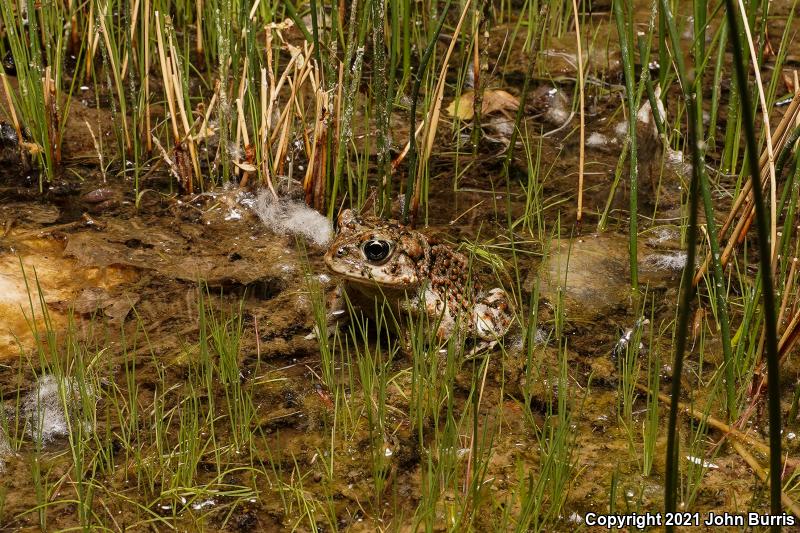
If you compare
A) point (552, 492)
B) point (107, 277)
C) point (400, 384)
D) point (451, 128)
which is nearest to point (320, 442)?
point (400, 384)

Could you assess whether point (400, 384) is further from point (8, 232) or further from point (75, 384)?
point (8, 232)

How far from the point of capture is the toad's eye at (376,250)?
12.0 feet

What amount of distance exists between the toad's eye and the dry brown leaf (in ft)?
6.80

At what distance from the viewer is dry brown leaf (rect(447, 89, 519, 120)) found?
5.57 m

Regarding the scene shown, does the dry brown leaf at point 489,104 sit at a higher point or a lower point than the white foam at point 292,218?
higher

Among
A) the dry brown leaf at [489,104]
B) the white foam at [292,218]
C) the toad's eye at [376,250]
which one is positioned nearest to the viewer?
the toad's eye at [376,250]

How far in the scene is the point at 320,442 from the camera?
3.24 metres

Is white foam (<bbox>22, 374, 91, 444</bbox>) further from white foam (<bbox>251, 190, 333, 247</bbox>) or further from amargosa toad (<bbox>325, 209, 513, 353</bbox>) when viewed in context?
white foam (<bbox>251, 190, 333, 247</bbox>)

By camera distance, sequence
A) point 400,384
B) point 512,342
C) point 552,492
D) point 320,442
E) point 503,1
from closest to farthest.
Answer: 1. point 552,492
2. point 320,442
3. point 400,384
4. point 512,342
5. point 503,1

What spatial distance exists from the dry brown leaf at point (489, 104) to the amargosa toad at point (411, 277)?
1.80 m

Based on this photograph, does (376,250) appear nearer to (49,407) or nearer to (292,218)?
(292,218)

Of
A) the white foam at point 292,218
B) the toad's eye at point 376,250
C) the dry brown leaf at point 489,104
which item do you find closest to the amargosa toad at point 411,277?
the toad's eye at point 376,250

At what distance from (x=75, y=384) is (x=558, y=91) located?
3.67 meters

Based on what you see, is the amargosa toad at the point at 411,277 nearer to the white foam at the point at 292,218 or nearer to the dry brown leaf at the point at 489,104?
the white foam at the point at 292,218
